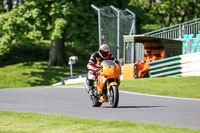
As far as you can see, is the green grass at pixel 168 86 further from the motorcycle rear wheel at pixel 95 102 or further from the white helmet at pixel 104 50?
the white helmet at pixel 104 50

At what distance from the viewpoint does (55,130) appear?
285 inches

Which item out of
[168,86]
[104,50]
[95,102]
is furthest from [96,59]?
[168,86]

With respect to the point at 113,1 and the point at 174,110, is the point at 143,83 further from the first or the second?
the point at 113,1

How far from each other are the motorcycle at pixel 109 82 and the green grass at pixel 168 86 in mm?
4968

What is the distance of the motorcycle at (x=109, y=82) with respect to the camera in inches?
442

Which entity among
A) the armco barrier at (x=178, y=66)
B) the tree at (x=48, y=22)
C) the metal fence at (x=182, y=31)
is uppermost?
the tree at (x=48, y=22)

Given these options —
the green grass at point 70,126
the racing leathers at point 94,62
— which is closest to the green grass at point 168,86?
the racing leathers at point 94,62

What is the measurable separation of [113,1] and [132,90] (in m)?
22.6

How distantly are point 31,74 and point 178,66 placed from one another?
1701 centimetres

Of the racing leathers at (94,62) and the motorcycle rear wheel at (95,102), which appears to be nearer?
the racing leathers at (94,62)

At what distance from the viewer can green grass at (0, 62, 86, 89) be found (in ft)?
116

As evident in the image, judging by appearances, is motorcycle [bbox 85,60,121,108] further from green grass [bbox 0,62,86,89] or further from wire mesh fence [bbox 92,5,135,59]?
green grass [bbox 0,62,86,89]

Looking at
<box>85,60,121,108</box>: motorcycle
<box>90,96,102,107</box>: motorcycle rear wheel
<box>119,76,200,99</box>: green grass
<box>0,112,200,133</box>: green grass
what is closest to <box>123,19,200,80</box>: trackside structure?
<box>119,76,200,99</box>: green grass

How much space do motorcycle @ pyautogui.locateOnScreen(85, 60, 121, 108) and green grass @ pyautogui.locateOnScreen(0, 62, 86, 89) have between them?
23.1 m
